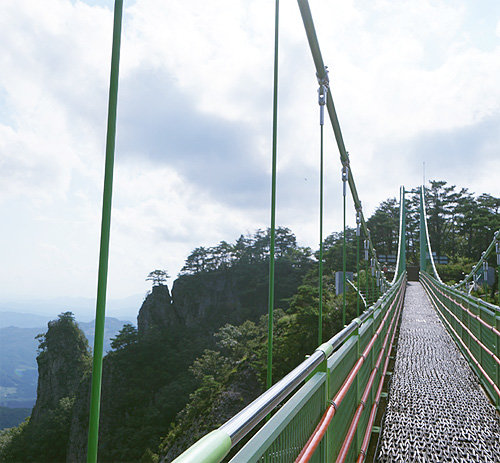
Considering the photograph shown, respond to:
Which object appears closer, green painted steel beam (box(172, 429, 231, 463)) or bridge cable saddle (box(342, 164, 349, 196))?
green painted steel beam (box(172, 429, 231, 463))

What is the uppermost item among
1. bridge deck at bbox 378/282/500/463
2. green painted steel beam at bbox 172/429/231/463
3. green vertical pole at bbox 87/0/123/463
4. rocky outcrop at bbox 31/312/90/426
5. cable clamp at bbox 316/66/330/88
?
cable clamp at bbox 316/66/330/88

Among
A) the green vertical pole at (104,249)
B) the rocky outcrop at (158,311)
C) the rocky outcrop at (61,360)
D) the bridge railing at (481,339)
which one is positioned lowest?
the rocky outcrop at (61,360)

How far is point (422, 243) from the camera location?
1407 inches

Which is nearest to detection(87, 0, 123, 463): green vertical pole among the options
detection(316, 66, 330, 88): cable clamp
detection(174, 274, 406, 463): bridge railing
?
detection(174, 274, 406, 463): bridge railing

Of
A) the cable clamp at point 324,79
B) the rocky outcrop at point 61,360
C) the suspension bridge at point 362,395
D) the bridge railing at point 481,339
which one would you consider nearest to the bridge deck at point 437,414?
the suspension bridge at point 362,395

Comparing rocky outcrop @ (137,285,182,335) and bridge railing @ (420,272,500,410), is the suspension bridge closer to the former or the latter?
bridge railing @ (420,272,500,410)

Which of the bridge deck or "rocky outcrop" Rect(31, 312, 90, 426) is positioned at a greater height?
the bridge deck

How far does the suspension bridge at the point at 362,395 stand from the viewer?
1001 millimetres

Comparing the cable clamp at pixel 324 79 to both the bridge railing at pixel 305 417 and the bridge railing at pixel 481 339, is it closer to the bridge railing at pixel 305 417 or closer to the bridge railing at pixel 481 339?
the bridge railing at pixel 305 417

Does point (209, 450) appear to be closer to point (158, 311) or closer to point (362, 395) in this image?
point (362, 395)

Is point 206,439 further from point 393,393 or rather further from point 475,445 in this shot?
point 393,393

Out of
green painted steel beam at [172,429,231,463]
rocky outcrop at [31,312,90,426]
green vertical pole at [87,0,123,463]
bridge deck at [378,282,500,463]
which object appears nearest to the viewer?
green painted steel beam at [172,429,231,463]

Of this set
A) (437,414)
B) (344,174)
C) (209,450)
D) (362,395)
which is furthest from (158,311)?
(209,450)

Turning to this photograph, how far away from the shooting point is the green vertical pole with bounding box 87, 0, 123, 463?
36.6 inches
